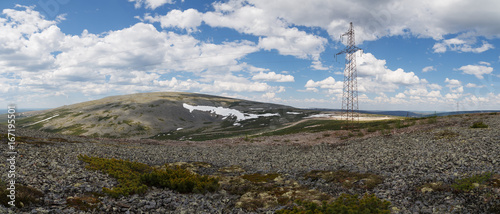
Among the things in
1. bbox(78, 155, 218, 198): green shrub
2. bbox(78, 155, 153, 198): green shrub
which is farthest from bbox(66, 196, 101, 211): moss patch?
bbox(78, 155, 218, 198): green shrub

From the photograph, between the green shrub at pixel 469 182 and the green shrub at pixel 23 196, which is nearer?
the green shrub at pixel 23 196

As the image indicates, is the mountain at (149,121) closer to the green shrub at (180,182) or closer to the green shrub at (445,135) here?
the green shrub at (445,135)

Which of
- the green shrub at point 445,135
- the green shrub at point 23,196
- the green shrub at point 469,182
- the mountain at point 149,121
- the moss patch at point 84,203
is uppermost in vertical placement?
the green shrub at point 445,135

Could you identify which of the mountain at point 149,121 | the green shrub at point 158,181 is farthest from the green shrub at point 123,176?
the mountain at point 149,121

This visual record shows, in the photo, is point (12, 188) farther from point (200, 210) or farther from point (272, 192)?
point (272, 192)

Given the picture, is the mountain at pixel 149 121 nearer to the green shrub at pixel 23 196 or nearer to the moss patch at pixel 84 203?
the moss patch at pixel 84 203

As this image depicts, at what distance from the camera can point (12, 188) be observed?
11383 millimetres

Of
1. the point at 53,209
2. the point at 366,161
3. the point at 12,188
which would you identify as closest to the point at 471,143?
the point at 366,161

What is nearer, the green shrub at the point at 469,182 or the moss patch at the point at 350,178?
the green shrub at the point at 469,182

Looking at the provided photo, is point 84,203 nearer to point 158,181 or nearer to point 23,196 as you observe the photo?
point 23,196

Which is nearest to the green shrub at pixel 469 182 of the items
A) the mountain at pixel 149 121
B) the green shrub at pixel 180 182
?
the green shrub at pixel 180 182

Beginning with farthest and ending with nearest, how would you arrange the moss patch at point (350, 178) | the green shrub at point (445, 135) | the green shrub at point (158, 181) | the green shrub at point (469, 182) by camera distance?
1. the green shrub at point (445, 135)
2. the moss patch at point (350, 178)
3. the green shrub at point (158, 181)
4. the green shrub at point (469, 182)

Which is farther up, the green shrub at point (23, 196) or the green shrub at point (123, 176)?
the green shrub at point (23, 196)

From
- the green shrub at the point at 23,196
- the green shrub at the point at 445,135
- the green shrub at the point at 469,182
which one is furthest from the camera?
the green shrub at the point at 445,135
